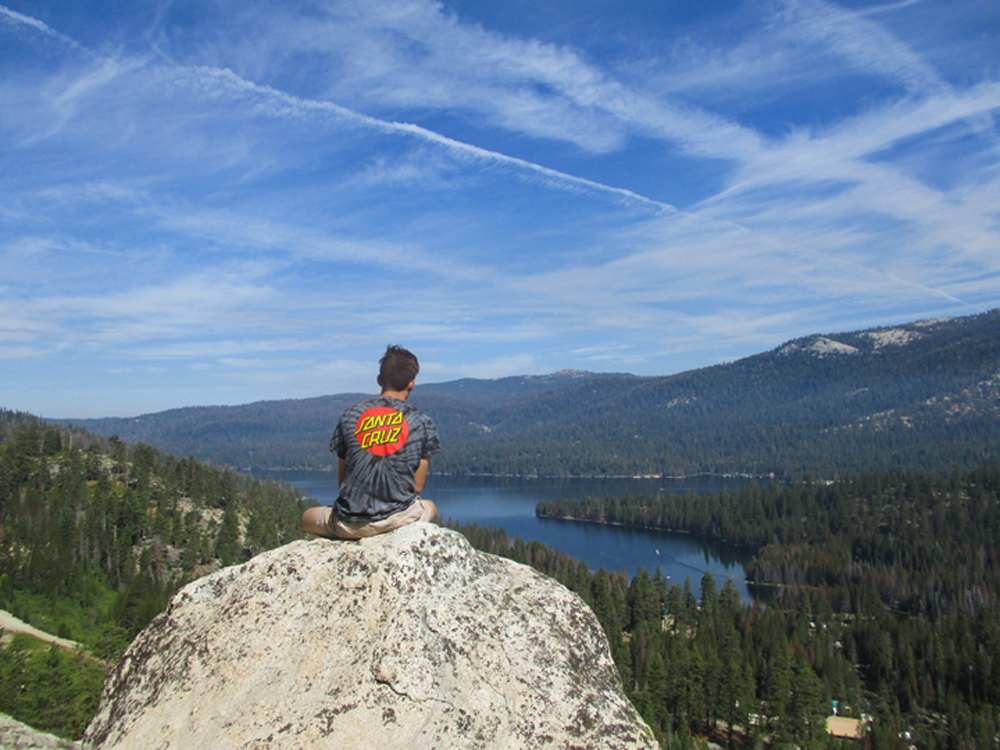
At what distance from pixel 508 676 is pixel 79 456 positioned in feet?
440

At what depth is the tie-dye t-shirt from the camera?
6.88m

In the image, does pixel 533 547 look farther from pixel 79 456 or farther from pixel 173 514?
pixel 79 456

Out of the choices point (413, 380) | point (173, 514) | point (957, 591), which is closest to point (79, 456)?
point (173, 514)

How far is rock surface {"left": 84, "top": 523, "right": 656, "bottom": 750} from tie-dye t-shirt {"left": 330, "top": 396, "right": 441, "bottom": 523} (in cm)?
38

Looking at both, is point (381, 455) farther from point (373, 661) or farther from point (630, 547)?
point (630, 547)

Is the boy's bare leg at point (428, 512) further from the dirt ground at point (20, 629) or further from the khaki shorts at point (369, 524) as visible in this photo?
the dirt ground at point (20, 629)

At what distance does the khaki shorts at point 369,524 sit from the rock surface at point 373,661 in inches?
6.2

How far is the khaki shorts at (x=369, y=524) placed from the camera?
6.83 metres

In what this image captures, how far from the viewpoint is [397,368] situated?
7.46m

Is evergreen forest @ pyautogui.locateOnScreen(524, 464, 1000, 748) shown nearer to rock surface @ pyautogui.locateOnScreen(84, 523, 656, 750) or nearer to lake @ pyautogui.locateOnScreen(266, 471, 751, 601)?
lake @ pyautogui.locateOnScreen(266, 471, 751, 601)

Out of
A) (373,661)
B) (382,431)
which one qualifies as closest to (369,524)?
(382,431)

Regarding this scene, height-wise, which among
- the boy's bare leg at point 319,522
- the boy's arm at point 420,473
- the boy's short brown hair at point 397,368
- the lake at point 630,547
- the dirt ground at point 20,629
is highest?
the boy's short brown hair at point 397,368

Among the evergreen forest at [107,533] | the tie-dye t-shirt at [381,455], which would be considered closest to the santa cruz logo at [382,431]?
the tie-dye t-shirt at [381,455]

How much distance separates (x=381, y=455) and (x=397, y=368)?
3.46ft
